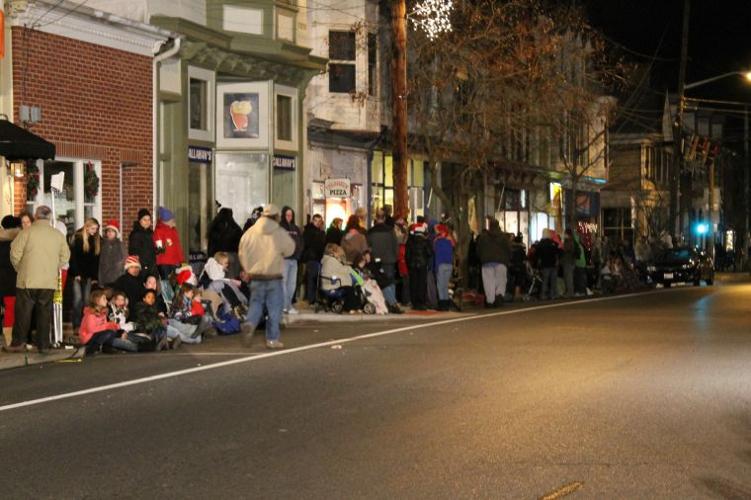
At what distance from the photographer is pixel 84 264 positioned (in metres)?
19.3

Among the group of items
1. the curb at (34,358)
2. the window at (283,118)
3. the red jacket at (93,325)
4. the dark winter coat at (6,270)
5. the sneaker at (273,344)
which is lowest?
the curb at (34,358)

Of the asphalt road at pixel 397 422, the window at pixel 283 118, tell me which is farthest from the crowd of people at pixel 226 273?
the window at pixel 283 118

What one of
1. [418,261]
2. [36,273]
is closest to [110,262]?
[36,273]

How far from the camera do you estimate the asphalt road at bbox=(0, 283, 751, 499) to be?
8.59m

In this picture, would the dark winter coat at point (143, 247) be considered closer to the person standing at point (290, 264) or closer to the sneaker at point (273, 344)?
the person standing at point (290, 264)

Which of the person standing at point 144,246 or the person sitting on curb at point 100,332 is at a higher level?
the person standing at point 144,246

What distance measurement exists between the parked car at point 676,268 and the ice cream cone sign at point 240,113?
18.0 meters

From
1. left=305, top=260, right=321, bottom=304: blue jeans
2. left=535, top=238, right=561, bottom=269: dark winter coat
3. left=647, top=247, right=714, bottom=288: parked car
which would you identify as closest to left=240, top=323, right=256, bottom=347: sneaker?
left=305, top=260, right=321, bottom=304: blue jeans

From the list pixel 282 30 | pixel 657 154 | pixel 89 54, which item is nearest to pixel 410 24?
pixel 282 30

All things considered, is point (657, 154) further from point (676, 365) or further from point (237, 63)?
point (676, 365)

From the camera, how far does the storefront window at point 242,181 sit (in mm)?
29141

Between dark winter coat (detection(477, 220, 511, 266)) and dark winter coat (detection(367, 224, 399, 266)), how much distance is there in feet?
13.6

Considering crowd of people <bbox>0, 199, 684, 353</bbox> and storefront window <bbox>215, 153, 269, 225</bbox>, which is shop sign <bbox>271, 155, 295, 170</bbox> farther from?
crowd of people <bbox>0, 199, 684, 353</bbox>

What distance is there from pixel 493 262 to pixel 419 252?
3838 mm
